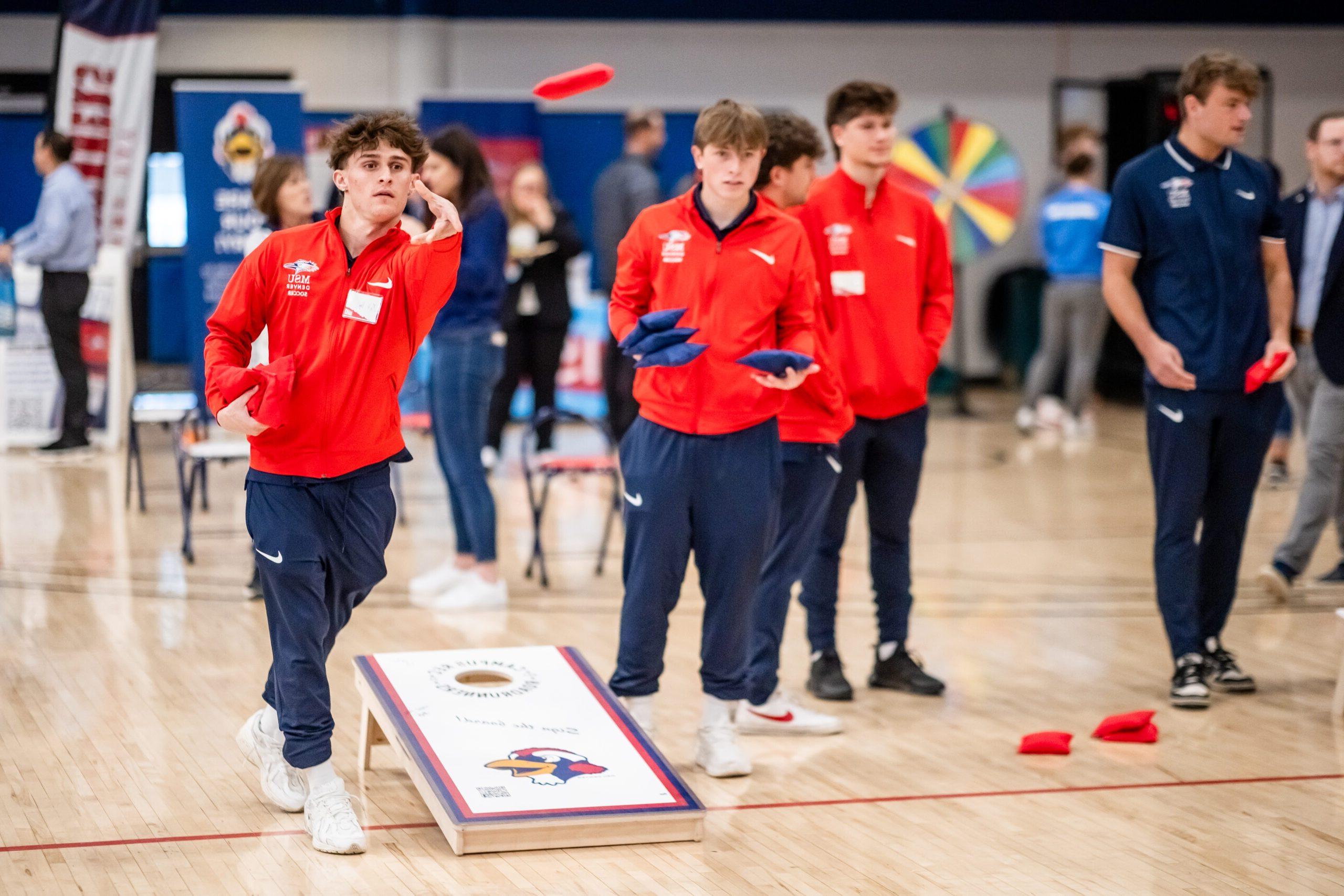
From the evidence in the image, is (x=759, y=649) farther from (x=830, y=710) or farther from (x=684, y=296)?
(x=684, y=296)

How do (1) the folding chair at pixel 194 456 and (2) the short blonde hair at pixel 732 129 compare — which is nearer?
(2) the short blonde hair at pixel 732 129

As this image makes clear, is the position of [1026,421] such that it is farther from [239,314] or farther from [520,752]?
[239,314]

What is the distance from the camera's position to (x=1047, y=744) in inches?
162

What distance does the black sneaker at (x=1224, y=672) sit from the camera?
185 inches

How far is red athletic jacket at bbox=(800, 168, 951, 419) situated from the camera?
4.35 metres

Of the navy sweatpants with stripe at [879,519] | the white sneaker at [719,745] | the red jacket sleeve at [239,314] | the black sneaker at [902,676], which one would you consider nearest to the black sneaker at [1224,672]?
the black sneaker at [902,676]

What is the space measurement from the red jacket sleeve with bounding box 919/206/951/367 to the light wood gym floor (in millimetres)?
1078

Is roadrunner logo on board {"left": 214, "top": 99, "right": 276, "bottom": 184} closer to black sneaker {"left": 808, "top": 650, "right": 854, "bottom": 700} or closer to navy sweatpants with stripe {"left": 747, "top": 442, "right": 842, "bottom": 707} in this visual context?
black sneaker {"left": 808, "top": 650, "right": 854, "bottom": 700}

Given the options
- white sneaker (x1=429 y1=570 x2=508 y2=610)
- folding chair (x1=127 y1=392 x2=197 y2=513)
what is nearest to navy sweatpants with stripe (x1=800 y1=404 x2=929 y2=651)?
white sneaker (x1=429 y1=570 x2=508 y2=610)

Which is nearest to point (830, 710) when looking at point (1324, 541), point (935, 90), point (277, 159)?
point (277, 159)

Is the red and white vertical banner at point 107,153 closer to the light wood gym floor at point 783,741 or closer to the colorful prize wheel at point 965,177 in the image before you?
the light wood gym floor at point 783,741

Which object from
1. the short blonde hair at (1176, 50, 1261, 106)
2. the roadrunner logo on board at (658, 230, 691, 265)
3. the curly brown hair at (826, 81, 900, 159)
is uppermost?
the short blonde hair at (1176, 50, 1261, 106)

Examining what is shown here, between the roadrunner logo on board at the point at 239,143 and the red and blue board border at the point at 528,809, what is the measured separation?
4.65 meters

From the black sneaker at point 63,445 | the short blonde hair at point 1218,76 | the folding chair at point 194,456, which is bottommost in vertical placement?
the black sneaker at point 63,445
